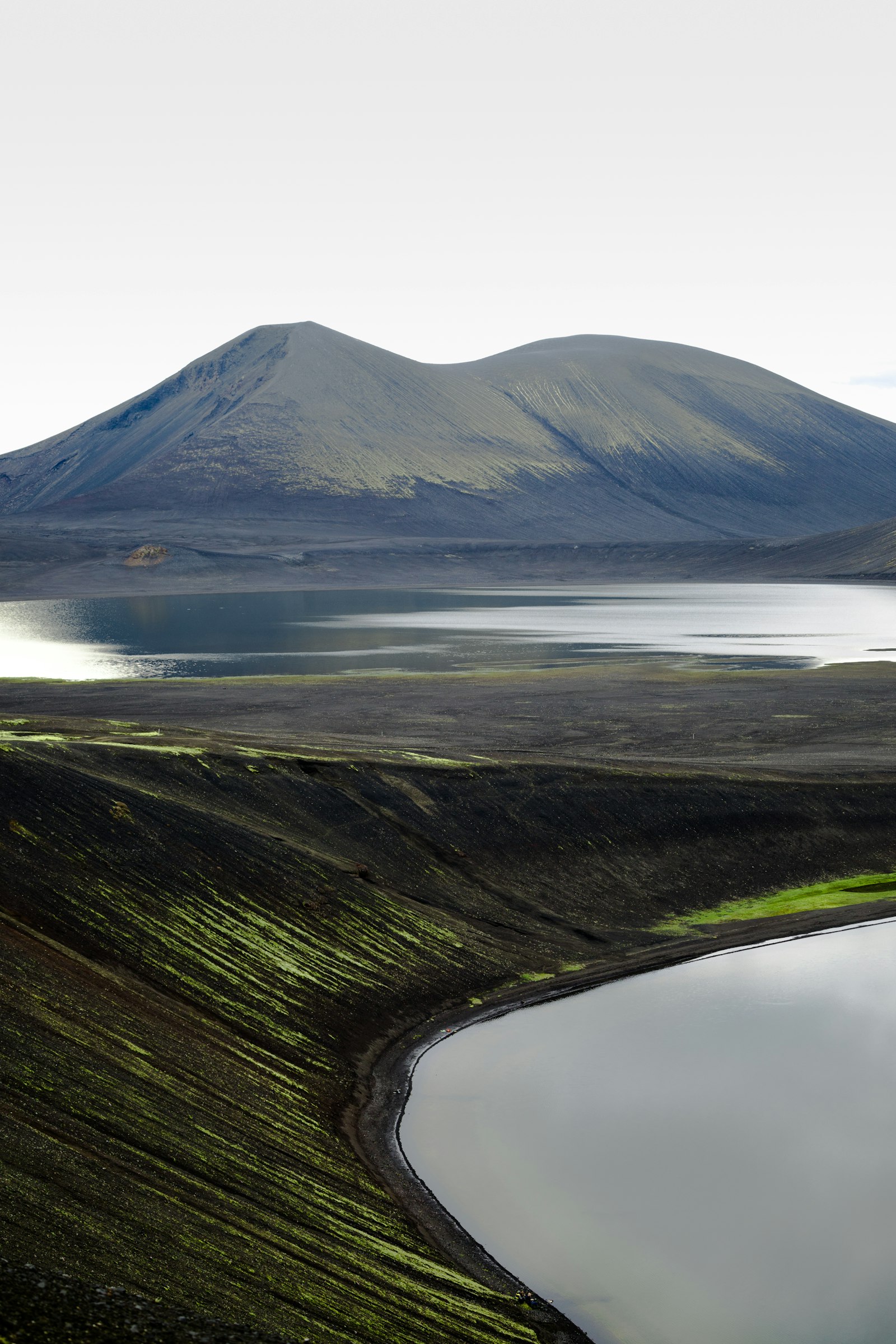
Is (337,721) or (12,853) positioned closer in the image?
(12,853)

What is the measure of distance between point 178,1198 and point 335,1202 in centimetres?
306

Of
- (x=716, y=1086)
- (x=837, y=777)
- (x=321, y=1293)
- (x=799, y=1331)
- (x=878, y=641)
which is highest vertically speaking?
(x=878, y=641)

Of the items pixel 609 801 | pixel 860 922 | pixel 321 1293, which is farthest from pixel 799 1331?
pixel 609 801

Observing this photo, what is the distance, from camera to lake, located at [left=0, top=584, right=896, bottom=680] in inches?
3250

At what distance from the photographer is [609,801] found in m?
37.3

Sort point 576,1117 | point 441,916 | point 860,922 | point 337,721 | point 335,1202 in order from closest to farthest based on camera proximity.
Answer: point 335,1202, point 576,1117, point 441,916, point 860,922, point 337,721

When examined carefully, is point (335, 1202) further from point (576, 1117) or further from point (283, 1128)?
point (576, 1117)

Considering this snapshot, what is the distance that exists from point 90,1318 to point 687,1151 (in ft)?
36.2

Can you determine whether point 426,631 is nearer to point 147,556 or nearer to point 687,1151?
point 687,1151

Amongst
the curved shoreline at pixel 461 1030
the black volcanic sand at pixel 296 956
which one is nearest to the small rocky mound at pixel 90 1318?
the black volcanic sand at pixel 296 956

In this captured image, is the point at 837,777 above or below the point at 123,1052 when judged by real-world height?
above

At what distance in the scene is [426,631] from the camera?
10725cm

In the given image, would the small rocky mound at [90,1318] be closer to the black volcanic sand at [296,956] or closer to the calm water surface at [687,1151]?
the black volcanic sand at [296,956]

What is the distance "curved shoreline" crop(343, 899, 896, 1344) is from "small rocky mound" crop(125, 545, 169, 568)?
161 m
